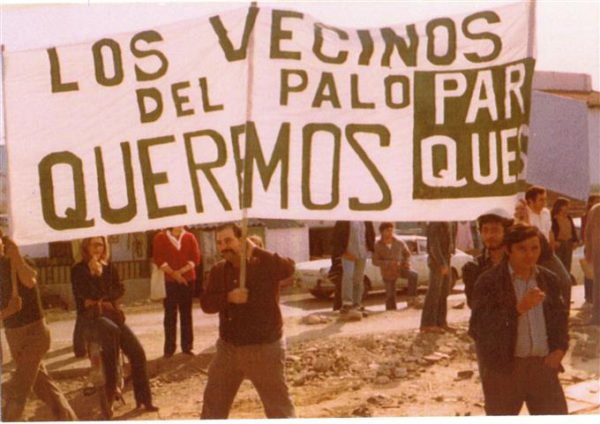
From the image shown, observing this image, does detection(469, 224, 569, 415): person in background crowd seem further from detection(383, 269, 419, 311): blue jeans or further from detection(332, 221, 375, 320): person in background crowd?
detection(383, 269, 419, 311): blue jeans

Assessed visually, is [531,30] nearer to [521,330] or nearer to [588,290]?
[521,330]

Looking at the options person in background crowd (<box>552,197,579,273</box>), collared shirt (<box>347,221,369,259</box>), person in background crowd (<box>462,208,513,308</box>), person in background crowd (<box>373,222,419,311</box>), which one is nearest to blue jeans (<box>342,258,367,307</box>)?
collared shirt (<box>347,221,369,259</box>)

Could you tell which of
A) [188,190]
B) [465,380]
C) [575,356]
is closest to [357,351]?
[465,380]

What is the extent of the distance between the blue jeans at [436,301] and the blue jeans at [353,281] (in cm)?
72

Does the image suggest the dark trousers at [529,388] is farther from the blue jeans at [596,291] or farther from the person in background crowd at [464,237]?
the person in background crowd at [464,237]

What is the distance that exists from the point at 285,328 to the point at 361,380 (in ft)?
2.79

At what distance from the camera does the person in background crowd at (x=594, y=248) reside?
710 centimetres

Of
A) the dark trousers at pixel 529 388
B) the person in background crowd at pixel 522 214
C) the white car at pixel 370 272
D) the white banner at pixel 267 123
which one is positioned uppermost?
the white banner at pixel 267 123

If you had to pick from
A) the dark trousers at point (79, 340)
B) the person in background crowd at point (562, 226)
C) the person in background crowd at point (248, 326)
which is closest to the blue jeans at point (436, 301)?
the person in background crowd at point (562, 226)

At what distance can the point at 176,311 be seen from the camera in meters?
6.21

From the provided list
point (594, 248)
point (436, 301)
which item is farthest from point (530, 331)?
point (594, 248)

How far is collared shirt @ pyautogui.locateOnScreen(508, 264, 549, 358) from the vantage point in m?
4.57

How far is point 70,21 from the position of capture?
5.43 meters

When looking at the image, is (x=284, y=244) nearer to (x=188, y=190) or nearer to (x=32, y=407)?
(x=188, y=190)
